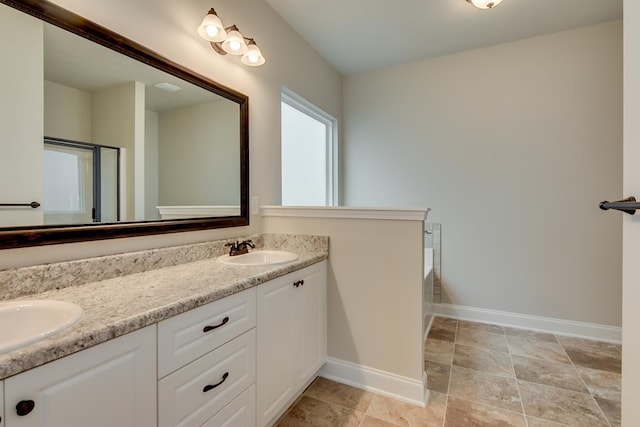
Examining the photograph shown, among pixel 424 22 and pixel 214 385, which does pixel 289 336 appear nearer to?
pixel 214 385

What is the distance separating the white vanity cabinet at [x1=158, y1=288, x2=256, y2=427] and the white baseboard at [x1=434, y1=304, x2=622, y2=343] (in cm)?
237

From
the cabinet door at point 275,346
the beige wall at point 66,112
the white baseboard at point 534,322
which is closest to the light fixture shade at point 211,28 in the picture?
the beige wall at point 66,112

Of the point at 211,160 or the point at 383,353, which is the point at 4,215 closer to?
the point at 211,160

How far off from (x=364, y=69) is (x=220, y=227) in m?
2.49

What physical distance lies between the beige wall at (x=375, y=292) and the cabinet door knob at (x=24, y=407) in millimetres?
1502

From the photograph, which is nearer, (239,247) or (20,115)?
(20,115)

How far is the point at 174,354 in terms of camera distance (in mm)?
974

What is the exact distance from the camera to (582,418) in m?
1.58

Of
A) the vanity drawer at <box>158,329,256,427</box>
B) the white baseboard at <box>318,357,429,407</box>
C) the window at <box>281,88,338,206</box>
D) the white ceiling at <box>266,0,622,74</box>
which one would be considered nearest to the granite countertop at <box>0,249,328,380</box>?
the vanity drawer at <box>158,329,256,427</box>

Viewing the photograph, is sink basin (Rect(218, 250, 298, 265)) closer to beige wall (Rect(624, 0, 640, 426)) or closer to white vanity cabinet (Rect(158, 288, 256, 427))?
white vanity cabinet (Rect(158, 288, 256, 427))

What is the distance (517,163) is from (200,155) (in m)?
2.71

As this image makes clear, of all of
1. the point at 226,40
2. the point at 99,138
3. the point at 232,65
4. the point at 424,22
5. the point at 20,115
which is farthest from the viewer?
the point at 424,22

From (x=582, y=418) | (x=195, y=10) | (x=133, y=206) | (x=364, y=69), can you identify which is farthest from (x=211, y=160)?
(x=582, y=418)

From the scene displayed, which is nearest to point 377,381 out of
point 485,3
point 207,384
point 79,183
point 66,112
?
point 207,384
